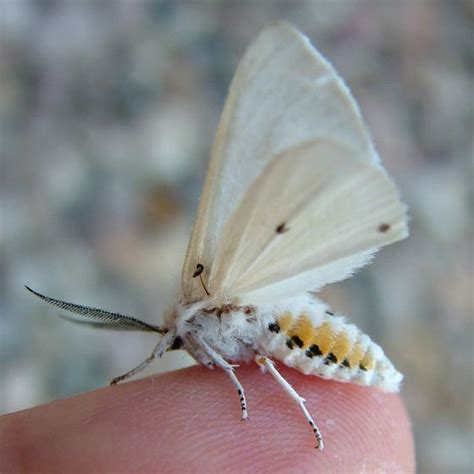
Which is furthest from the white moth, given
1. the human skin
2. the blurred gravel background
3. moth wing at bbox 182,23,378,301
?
the blurred gravel background

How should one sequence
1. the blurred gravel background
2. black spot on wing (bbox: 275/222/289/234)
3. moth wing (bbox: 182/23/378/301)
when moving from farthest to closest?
1. the blurred gravel background
2. black spot on wing (bbox: 275/222/289/234)
3. moth wing (bbox: 182/23/378/301)

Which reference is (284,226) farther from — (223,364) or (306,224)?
(223,364)

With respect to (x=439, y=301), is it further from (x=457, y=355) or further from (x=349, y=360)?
(x=349, y=360)

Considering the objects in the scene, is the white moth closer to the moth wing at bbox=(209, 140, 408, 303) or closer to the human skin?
the moth wing at bbox=(209, 140, 408, 303)

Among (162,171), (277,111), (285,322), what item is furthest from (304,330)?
(162,171)

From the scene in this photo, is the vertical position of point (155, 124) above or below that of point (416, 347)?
above

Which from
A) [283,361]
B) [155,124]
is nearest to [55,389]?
[155,124]
